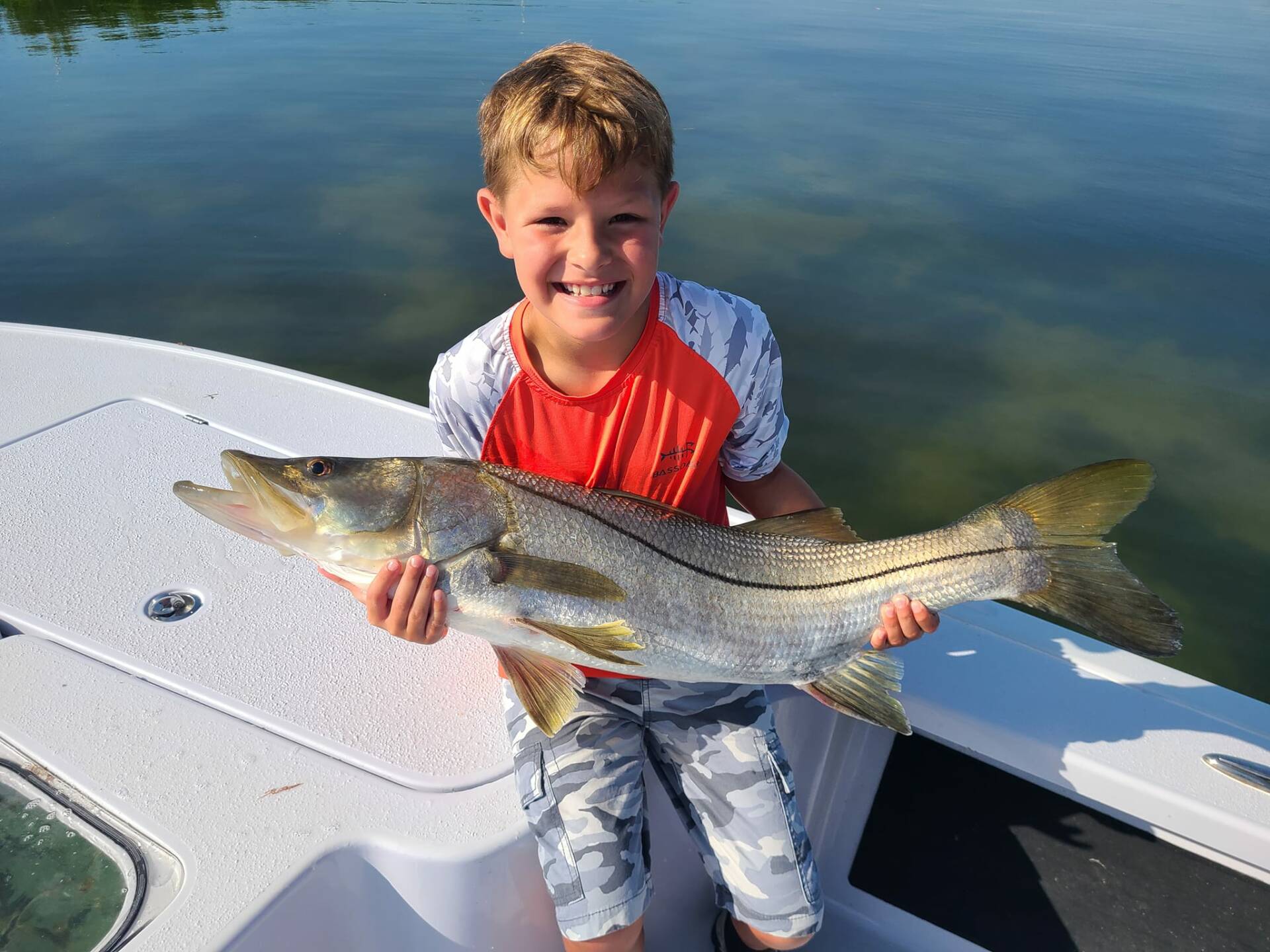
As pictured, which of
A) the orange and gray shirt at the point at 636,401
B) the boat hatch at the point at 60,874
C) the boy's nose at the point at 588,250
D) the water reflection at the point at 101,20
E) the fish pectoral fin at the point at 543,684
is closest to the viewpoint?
the boat hatch at the point at 60,874

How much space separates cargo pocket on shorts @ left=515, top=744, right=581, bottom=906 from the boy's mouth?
1.16m

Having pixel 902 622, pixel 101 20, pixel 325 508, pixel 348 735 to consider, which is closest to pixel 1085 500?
pixel 902 622

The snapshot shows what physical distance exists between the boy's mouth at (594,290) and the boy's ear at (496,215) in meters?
0.19

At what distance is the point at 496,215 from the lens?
2.40 meters

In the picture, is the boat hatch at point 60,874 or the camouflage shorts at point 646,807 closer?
Result: the boat hatch at point 60,874

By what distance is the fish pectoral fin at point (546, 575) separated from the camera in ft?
6.71

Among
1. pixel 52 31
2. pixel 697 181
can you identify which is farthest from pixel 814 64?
pixel 52 31

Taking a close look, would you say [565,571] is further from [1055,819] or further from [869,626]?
[1055,819]

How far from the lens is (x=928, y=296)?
8.29 m

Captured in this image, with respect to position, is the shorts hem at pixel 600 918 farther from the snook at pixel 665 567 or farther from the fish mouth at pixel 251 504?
the fish mouth at pixel 251 504

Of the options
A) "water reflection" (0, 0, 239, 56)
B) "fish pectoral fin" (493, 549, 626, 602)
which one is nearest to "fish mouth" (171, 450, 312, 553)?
"fish pectoral fin" (493, 549, 626, 602)

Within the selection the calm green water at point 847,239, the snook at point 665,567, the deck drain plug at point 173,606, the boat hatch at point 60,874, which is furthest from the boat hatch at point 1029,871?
the calm green water at point 847,239

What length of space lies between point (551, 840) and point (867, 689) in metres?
0.84

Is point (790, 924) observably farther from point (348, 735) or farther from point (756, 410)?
point (756, 410)
